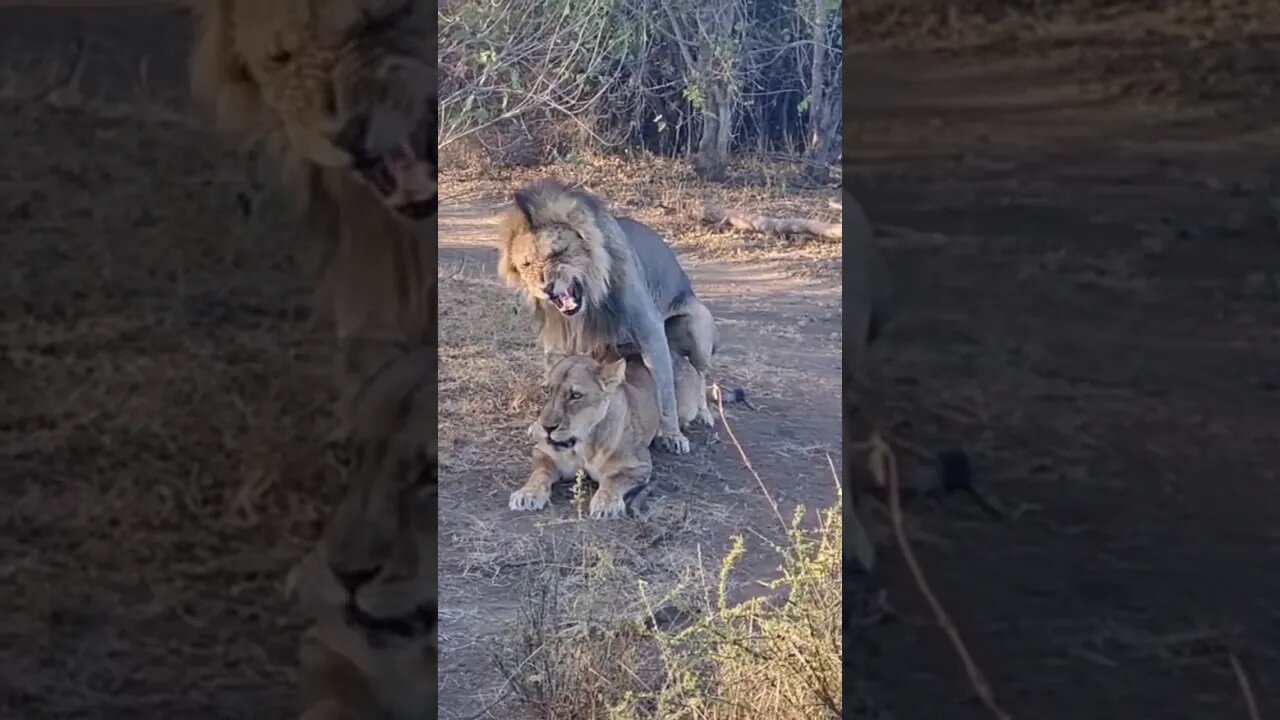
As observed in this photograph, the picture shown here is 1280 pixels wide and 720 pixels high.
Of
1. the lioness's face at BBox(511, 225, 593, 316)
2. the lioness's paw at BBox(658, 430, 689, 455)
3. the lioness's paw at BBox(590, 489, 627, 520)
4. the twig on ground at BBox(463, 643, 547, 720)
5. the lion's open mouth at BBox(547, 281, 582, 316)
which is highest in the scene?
the lioness's face at BBox(511, 225, 593, 316)

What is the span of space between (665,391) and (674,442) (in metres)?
0.09

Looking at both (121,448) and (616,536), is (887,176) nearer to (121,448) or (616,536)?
(121,448)

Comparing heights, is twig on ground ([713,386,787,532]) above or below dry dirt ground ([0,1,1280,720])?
below

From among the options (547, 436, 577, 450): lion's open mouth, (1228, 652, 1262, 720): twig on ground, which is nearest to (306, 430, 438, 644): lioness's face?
(1228, 652, 1262, 720): twig on ground

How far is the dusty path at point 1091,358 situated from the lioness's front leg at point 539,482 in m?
1.16

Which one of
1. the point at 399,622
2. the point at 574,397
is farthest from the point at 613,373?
the point at 399,622

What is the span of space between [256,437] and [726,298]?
3.96ft

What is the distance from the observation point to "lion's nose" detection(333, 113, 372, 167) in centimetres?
63

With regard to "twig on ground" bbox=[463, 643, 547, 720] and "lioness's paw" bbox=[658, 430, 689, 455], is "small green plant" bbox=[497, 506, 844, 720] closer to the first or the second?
"twig on ground" bbox=[463, 643, 547, 720]

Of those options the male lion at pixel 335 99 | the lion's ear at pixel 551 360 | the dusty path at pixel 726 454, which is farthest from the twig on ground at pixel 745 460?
the male lion at pixel 335 99

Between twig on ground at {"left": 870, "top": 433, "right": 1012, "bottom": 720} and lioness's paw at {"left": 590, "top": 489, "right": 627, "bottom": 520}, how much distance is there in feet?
3.74

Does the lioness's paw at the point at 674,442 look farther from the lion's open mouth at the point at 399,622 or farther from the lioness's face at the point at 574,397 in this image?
the lion's open mouth at the point at 399,622

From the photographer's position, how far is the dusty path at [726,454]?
170 cm

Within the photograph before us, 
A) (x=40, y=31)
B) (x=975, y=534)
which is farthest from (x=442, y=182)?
(x=975, y=534)
